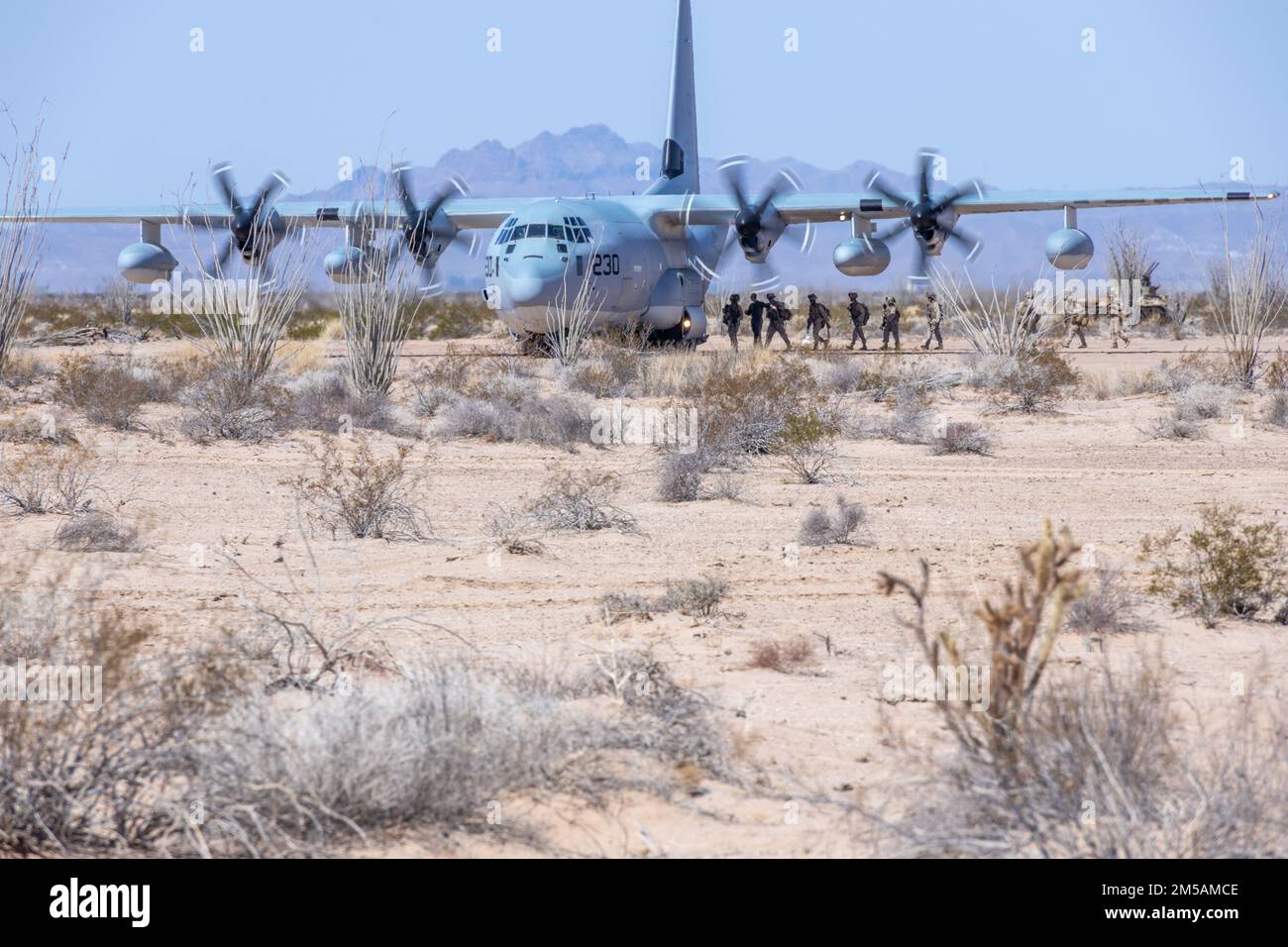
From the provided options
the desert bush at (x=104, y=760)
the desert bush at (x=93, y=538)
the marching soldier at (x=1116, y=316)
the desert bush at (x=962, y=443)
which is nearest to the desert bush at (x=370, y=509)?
the desert bush at (x=93, y=538)

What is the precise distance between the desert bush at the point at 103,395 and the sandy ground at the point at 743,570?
2.04 ft

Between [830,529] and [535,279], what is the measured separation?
15951 mm

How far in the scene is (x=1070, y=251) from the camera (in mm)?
26250

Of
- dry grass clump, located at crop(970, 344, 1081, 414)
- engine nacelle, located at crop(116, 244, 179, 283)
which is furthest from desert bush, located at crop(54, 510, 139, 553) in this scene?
engine nacelle, located at crop(116, 244, 179, 283)

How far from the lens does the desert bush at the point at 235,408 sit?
56.0ft

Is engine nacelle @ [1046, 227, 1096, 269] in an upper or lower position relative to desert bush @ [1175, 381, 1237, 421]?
upper

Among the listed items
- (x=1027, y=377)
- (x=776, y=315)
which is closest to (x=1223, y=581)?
(x=1027, y=377)

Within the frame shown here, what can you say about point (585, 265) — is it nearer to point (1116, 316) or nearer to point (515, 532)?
point (515, 532)

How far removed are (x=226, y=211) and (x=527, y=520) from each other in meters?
22.7

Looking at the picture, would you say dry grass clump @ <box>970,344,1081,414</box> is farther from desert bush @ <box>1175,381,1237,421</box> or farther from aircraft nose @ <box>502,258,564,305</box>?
aircraft nose @ <box>502,258,564,305</box>

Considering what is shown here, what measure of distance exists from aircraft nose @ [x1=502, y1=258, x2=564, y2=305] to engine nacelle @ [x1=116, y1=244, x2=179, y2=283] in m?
8.83

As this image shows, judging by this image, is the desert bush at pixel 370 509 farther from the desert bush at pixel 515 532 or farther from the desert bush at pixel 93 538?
the desert bush at pixel 93 538

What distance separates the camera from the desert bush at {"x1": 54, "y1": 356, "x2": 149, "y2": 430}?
58.6 feet

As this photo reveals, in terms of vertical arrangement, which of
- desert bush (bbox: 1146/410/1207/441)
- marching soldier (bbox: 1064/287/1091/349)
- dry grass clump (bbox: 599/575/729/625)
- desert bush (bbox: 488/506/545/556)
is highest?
marching soldier (bbox: 1064/287/1091/349)
